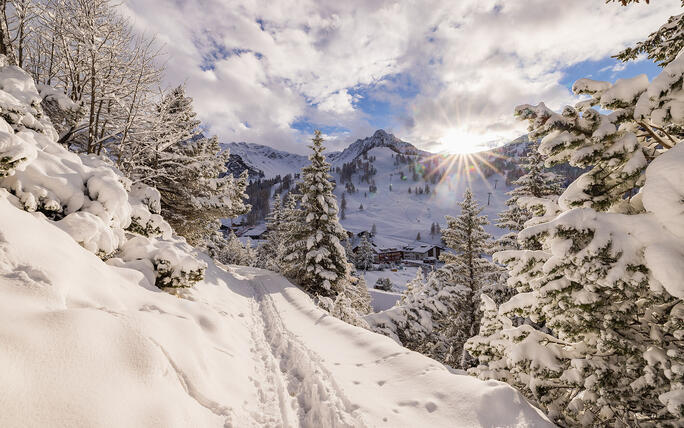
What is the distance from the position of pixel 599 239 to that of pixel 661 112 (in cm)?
136

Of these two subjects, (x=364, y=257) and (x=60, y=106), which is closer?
(x=60, y=106)

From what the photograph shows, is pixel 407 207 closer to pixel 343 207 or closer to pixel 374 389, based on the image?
pixel 343 207

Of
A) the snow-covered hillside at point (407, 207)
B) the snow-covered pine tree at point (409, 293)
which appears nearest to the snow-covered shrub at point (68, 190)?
the snow-covered pine tree at point (409, 293)

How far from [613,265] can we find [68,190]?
891 centimetres

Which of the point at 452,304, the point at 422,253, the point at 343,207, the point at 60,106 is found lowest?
the point at 452,304

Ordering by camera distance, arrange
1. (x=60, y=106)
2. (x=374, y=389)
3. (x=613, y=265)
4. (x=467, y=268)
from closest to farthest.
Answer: (x=613, y=265), (x=374, y=389), (x=60, y=106), (x=467, y=268)

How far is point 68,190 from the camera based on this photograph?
18.6ft

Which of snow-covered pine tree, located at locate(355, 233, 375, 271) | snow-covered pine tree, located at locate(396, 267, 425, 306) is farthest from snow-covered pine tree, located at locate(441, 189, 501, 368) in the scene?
snow-covered pine tree, located at locate(355, 233, 375, 271)

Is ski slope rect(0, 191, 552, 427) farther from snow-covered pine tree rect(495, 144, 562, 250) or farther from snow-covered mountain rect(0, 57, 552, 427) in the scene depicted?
snow-covered pine tree rect(495, 144, 562, 250)

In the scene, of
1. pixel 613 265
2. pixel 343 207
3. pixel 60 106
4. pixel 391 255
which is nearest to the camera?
pixel 613 265

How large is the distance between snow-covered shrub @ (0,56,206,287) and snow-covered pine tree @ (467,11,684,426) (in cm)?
729

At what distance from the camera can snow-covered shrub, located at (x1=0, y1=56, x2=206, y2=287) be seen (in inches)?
189

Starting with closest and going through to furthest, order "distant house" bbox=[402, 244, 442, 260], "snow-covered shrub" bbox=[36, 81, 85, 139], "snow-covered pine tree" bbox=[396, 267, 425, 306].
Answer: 1. "snow-covered shrub" bbox=[36, 81, 85, 139]
2. "snow-covered pine tree" bbox=[396, 267, 425, 306]
3. "distant house" bbox=[402, 244, 442, 260]

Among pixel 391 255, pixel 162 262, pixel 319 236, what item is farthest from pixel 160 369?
pixel 391 255
